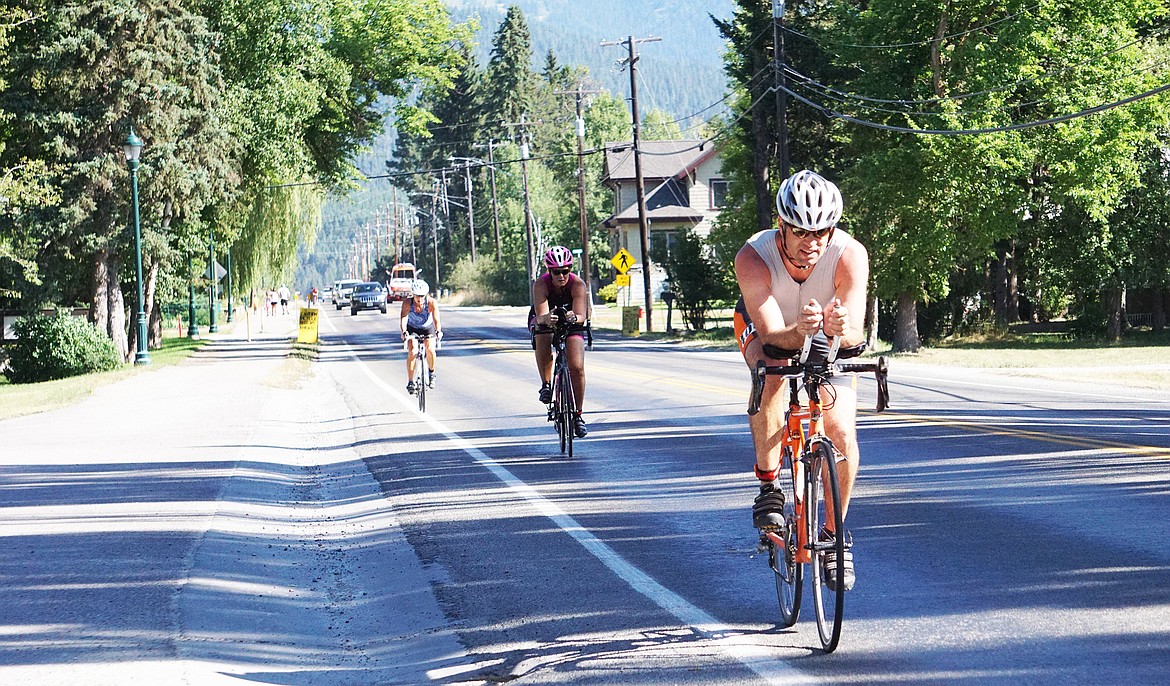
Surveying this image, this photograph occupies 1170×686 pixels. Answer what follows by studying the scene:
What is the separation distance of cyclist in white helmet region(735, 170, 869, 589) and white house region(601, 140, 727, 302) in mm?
74269

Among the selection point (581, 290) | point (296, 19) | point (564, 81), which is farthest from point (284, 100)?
point (564, 81)

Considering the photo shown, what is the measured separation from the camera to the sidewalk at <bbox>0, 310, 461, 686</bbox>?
257 inches

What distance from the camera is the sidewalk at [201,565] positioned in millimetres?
6539

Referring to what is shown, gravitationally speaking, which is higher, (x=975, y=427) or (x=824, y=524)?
(x=824, y=524)

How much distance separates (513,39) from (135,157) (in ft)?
308

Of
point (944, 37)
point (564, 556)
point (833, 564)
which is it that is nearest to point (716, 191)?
point (944, 37)

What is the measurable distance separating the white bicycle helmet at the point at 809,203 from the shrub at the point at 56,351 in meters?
30.8

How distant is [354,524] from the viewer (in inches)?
430

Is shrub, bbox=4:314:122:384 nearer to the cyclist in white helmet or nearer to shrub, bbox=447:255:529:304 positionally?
the cyclist in white helmet

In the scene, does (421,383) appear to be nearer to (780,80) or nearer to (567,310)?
(567,310)

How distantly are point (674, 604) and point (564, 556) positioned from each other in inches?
63.8

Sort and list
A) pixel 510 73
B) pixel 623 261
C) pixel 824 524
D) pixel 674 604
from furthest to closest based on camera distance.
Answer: pixel 510 73
pixel 623 261
pixel 674 604
pixel 824 524

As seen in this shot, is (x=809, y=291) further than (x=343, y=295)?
No

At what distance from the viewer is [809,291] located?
632 cm
